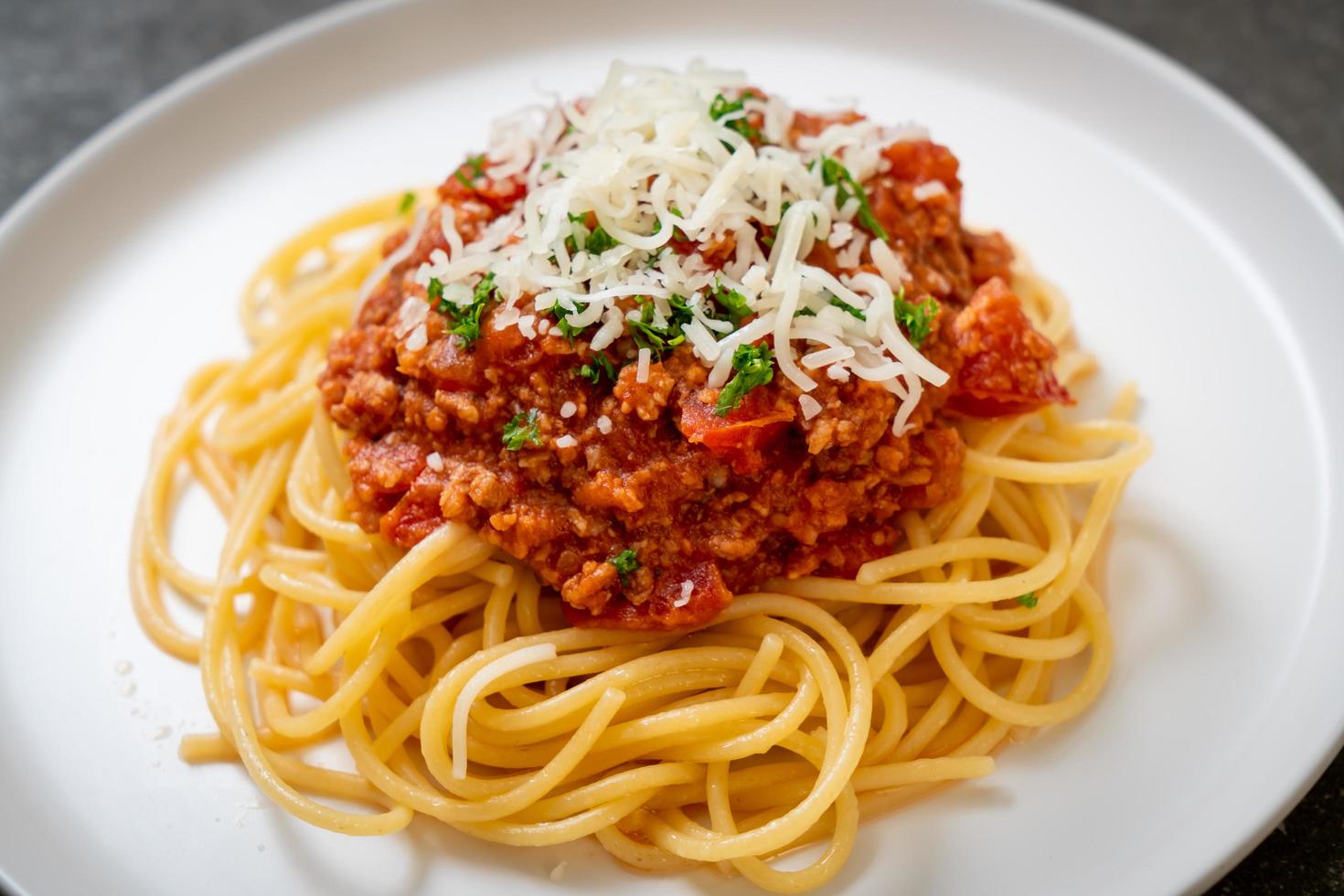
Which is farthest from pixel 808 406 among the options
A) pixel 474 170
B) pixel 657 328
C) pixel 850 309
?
pixel 474 170

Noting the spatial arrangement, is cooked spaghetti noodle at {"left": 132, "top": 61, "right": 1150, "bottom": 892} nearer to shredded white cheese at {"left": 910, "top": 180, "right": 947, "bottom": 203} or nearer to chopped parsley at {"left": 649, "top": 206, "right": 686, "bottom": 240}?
shredded white cheese at {"left": 910, "top": 180, "right": 947, "bottom": 203}

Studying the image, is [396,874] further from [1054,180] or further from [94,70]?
[94,70]

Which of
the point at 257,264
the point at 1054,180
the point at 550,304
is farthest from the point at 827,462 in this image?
the point at 257,264

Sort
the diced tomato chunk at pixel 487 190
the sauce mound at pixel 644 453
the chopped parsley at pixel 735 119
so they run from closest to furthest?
the sauce mound at pixel 644 453, the chopped parsley at pixel 735 119, the diced tomato chunk at pixel 487 190

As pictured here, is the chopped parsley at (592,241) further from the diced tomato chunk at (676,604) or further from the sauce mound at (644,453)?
the diced tomato chunk at (676,604)

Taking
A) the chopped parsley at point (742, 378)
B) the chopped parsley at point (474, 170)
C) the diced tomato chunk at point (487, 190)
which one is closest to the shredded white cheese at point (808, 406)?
the chopped parsley at point (742, 378)

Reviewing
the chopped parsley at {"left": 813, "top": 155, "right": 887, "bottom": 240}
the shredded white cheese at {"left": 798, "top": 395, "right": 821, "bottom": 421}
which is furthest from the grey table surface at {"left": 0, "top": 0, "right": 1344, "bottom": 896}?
the shredded white cheese at {"left": 798, "top": 395, "right": 821, "bottom": 421}

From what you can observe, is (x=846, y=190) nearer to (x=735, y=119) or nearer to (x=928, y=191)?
(x=928, y=191)
